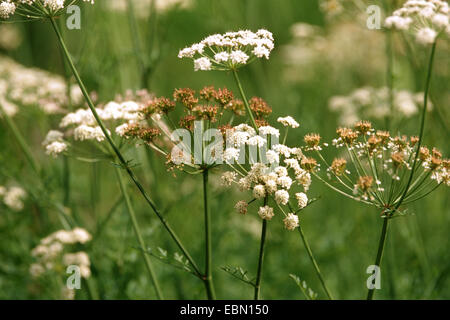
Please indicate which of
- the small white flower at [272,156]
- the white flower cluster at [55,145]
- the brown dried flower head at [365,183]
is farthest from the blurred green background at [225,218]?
the brown dried flower head at [365,183]

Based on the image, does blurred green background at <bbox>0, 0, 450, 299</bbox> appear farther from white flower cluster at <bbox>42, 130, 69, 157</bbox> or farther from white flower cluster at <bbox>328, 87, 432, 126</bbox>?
white flower cluster at <bbox>42, 130, 69, 157</bbox>

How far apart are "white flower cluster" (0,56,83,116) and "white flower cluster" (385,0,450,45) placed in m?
3.13

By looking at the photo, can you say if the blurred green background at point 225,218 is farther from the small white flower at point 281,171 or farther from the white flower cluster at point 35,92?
the small white flower at point 281,171

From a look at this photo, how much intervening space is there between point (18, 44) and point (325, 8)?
4.82 meters

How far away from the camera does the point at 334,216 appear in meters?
6.42

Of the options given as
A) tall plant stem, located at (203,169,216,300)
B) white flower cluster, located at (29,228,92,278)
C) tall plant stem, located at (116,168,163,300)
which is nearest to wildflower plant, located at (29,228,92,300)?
white flower cluster, located at (29,228,92,278)

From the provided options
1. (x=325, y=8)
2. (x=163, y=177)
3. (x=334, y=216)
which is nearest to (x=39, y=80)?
(x=163, y=177)

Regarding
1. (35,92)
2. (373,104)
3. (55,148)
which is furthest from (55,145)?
(373,104)

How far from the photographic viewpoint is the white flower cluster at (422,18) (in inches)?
96.5

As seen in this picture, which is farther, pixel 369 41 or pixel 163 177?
pixel 369 41

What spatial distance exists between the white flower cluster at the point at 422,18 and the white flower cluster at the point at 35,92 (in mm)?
3126

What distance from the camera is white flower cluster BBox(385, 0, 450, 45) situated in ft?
8.04

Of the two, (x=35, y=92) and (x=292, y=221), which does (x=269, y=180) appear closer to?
(x=292, y=221)
